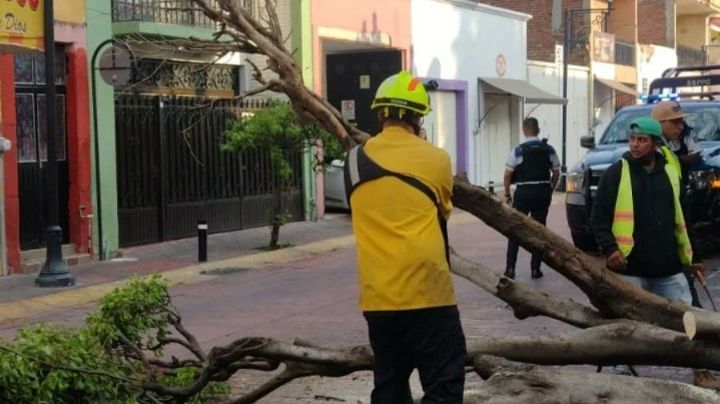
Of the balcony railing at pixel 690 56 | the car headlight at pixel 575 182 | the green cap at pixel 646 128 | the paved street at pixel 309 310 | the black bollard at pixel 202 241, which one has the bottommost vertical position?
the paved street at pixel 309 310

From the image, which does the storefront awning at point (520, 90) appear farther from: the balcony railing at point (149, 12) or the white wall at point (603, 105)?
the balcony railing at point (149, 12)

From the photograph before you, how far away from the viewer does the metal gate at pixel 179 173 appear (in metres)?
17.1

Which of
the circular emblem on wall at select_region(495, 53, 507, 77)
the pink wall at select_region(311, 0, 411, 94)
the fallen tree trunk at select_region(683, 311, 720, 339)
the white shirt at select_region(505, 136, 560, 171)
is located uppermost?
the pink wall at select_region(311, 0, 411, 94)

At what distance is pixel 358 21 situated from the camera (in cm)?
2384

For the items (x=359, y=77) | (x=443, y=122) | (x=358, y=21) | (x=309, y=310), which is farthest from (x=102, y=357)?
(x=443, y=122)

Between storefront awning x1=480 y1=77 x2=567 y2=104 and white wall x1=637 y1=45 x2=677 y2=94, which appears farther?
white wall x1=637 y1=45 x2=677 y2=94

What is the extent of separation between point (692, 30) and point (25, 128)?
4263cm

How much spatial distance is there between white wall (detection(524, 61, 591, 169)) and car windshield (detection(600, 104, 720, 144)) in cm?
1678

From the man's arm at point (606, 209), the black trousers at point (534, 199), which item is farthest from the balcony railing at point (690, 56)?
the man's arm at point (606, 209)

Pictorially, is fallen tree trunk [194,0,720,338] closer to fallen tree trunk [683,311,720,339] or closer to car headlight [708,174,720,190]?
fallen tree trunk [683,311,720,339]

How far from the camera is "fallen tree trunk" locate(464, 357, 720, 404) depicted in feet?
18.4

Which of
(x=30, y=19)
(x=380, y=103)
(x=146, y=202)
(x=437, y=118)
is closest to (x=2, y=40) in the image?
(x=30, y=19)

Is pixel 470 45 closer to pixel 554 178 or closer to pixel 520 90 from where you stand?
pixel 520 90

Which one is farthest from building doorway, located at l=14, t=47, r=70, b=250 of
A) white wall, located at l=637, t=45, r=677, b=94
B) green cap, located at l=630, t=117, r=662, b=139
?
white wall, located at l=637, t=45, r=677, b=94
